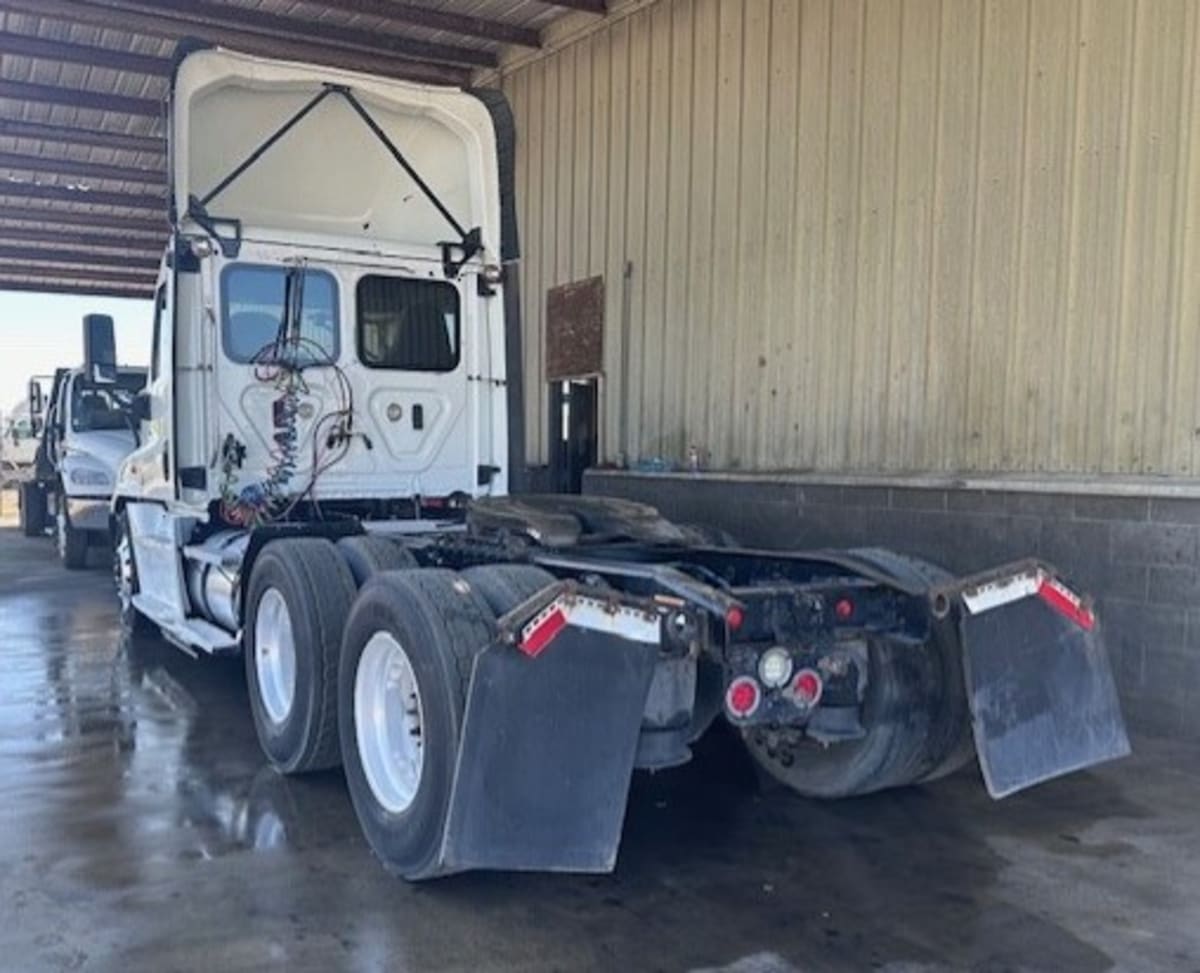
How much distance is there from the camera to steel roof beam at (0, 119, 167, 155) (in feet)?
49.4

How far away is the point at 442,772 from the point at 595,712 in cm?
58

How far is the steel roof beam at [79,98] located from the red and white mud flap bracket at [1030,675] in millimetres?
12731

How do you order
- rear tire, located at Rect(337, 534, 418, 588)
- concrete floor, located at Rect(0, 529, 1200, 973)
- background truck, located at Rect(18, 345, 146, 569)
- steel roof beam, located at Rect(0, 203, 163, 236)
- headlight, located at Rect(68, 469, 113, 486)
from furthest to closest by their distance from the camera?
steel roof beam, located at Rect(0, 203, 163, 236) < headlight, located at Rect(68, 469, 113, 486) < background truck, located at Rect(18, 345, 146, 569) < rear tire, located at Rect(337, 534, 418, 588) < concrete floor, located at Rect(0, 529, 1200, 973)

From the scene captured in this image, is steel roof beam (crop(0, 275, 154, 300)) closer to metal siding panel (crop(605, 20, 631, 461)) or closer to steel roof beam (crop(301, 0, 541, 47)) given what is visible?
steel roof beam (crop(301, 0, 541, 47))

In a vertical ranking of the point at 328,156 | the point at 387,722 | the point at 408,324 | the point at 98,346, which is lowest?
the point at 387,722

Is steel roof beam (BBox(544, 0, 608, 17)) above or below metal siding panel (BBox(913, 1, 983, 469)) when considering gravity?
above

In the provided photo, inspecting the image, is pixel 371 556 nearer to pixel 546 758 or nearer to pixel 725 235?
pixel 546 758

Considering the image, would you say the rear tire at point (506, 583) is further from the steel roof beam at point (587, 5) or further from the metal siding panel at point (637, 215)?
the steel roof beam at point (587, 5)

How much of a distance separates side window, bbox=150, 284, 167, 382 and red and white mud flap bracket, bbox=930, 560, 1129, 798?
497 centimetres

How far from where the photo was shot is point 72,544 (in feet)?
45.1

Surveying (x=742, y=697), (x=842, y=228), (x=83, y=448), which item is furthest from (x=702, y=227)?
(x=83, y=448)

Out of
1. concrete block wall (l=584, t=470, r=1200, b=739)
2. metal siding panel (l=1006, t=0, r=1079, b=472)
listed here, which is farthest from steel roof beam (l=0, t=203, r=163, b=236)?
metal siding panel (l=1006, t=0, r=1079, b=472)

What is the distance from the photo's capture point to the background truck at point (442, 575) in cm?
357

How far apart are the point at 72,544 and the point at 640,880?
1180cm
